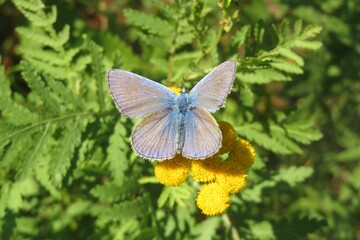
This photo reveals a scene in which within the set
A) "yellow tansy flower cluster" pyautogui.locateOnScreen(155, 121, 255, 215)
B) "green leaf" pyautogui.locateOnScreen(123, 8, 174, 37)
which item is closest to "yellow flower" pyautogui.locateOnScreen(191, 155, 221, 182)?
"yellow tansy flower cluster" pyautogui.locateOnScreen(155, 121, 255, 215)

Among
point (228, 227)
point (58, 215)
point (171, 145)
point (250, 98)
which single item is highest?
point (171, 145)

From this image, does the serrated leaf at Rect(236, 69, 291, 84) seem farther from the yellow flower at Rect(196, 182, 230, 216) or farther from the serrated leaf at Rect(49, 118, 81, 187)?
the serrated leaf at Rect(49, 118, 81, 187)

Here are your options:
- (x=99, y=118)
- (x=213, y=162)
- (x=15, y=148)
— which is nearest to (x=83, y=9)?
(x=99, y=118)

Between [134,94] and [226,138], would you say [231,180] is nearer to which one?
[226,138]

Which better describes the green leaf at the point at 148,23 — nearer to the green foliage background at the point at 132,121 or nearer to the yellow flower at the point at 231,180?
the green foliage background at the point at 132,121

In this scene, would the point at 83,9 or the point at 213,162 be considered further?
the point at 83,9

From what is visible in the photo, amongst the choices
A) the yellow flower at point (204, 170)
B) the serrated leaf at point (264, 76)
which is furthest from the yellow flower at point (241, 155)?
the serrated leaf at point (264, 76)

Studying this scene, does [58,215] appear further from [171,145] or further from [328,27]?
[328,27]
